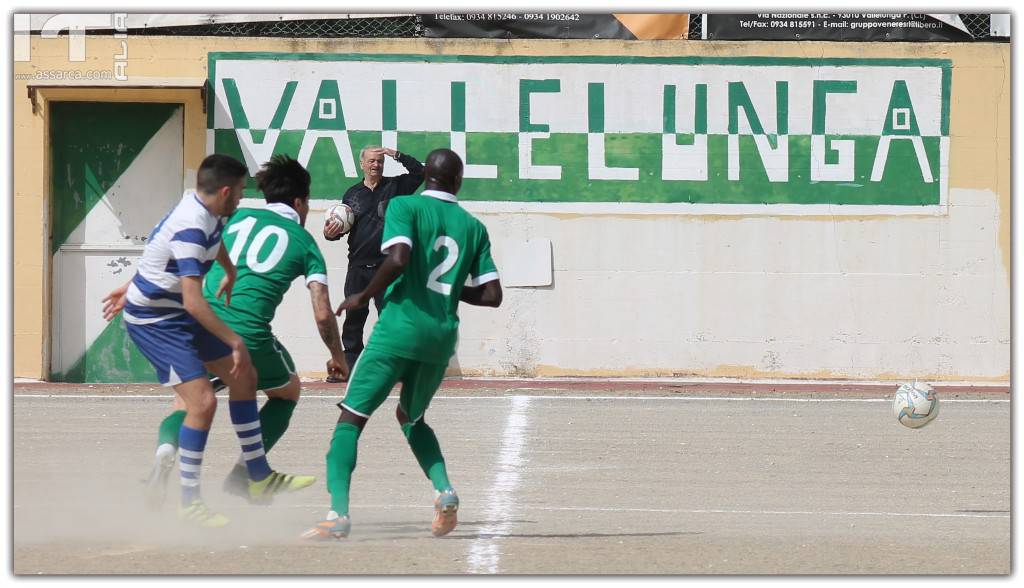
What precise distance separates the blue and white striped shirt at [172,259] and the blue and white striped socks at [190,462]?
0.59 metres

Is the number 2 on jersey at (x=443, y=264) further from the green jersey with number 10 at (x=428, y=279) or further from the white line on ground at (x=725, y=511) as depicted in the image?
the white line on ground at (x=725, y=511)

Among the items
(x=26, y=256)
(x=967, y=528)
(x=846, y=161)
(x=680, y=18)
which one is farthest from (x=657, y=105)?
(x=967, y=528)

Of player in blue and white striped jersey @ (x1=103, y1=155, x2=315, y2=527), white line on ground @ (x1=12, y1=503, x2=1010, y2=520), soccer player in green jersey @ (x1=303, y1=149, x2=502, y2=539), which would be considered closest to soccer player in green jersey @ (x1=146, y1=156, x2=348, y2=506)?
player in blue and white striped jersey @ (x1=103, y1=155, x2=315, y2=527)

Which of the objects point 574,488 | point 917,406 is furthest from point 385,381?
point 917,406

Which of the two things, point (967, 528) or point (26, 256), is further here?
point (26, 256)

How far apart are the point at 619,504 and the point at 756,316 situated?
21.9 ft

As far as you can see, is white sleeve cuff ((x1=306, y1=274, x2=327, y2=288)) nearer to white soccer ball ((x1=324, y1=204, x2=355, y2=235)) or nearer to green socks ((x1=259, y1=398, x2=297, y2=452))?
green socks ((x1=259, y1=398, x2=297, y2=452))

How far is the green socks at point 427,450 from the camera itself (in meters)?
7.49

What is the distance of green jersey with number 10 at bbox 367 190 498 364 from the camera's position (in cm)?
731

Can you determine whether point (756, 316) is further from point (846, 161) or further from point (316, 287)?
point (316, 287)

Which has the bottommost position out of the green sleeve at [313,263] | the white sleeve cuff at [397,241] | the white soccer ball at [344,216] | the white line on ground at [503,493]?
the white line on ground at [503,493]

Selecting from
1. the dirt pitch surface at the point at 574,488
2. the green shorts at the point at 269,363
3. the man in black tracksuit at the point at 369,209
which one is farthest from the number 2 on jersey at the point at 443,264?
the man in black tracksuit at the point at 369,209

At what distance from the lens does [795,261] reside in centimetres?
1512

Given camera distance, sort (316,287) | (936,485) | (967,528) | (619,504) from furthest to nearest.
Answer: (936,485)
(619,504)
(967,528)
(316,287)
